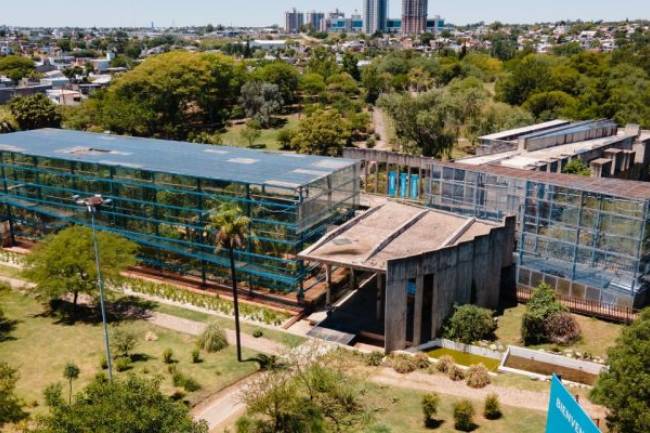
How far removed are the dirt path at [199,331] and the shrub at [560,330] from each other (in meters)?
18.1

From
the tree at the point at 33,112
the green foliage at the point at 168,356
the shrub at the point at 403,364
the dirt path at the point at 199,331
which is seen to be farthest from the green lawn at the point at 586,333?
the tree at the point at 33,112

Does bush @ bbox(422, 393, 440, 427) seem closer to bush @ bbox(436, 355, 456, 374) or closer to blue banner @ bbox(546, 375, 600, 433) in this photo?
bush @ bbox(436, 355, 456, 374)

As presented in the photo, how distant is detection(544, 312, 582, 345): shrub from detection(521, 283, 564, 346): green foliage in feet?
0.69

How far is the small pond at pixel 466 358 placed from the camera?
38.2 metres

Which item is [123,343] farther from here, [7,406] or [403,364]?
[403,364]

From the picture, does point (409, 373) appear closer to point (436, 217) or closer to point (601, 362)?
point (601, 362)

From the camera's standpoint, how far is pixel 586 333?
1647 inches

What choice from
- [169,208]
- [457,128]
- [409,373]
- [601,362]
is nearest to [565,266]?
[601,362]

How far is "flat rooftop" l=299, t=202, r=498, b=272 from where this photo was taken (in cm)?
4175

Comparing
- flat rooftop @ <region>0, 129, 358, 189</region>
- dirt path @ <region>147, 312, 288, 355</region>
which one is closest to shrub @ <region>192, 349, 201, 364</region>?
dirt path @ <region>147, 312, 288, 355</region>

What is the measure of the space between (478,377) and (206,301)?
2298 centimetres

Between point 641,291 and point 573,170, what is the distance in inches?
931

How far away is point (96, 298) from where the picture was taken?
46.9 metres

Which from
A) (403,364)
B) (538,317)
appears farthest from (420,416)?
(538,317)
